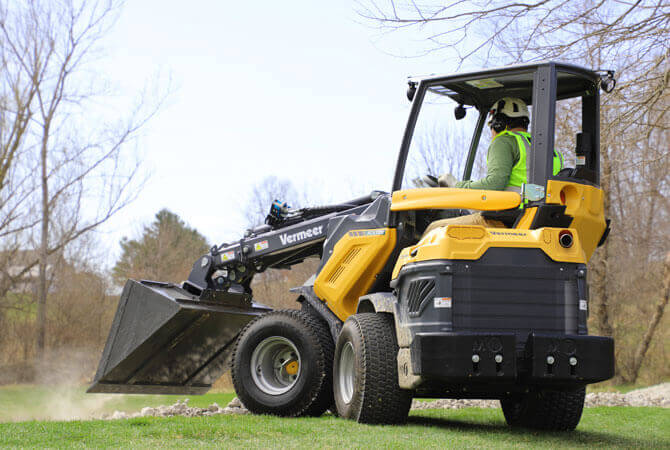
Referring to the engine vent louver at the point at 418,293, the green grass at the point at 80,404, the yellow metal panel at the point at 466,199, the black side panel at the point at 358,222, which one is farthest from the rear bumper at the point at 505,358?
the green grass at the point at 80,404

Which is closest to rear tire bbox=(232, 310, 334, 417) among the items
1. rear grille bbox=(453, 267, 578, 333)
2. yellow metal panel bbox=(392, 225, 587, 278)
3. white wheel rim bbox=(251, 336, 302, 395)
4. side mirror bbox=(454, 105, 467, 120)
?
white wheel rim bbox=(251, 336, 302, 395)

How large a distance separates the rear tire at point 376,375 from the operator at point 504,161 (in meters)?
1.07

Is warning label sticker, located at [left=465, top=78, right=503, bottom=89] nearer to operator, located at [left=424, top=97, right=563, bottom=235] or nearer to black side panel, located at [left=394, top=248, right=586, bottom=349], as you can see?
operator, located at [left=424, top=97, right=563, bottom=235]

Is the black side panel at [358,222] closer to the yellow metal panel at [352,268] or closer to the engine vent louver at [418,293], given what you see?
the yellow metal panel at [352,268]

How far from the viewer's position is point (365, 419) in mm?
6598

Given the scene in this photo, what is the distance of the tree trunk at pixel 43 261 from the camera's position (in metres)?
22.8

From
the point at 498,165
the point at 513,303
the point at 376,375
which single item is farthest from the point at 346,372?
the point at 498,165

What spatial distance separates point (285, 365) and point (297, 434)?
195 centimetres

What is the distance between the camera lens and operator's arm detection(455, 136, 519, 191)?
20.5 ft

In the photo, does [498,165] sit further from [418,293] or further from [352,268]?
[352,268]

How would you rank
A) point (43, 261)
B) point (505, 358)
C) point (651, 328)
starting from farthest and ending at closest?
point (43, 261) < point (651, 328) < point (505, 358)

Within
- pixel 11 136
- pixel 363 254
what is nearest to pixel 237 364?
pixel 363 254

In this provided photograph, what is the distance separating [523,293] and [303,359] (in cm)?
261

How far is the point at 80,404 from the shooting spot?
1402 centimetres
